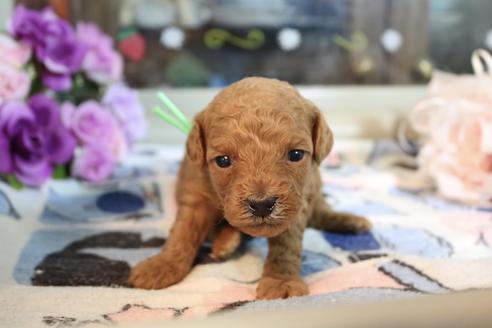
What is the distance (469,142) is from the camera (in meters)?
1.57

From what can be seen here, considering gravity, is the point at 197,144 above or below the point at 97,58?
below

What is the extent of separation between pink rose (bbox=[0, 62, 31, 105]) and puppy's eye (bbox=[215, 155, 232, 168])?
76 centimetres

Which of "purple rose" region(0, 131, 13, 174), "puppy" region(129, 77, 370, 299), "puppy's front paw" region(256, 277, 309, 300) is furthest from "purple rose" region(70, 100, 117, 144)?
"puppy's front paw" region(256, 277, 309, 300)

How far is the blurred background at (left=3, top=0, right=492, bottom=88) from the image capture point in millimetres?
2402

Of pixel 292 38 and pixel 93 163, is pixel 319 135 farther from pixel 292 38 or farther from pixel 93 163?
pixel 292 38

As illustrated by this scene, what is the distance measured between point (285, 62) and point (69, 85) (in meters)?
1.07

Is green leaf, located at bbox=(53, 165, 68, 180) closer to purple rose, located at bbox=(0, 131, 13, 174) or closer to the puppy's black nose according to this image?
purple rose, located at bbox=(0, 131, 13, 174)

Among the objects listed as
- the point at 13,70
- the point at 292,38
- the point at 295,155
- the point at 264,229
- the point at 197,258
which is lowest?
the point at 197,258

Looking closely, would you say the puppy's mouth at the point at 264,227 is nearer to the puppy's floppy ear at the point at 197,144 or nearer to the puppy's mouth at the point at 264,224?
the puppy's mouth at the point at 264,224

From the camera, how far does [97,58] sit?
70.3 inches

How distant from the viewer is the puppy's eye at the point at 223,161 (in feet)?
3.22

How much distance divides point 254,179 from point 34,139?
0.84 metres

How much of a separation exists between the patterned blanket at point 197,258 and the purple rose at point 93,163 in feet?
0.12

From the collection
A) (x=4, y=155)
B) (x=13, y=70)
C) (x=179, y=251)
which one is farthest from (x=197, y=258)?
(x=13, y=70)
